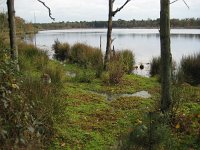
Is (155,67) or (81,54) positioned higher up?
(81,54)

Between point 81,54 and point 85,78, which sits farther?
point 81,54

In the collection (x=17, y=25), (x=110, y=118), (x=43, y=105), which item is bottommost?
(x=110, y=118)

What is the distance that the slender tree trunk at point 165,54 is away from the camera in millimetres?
5578

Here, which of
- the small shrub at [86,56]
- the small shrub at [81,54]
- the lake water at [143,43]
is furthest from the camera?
the lake water at [143,43]

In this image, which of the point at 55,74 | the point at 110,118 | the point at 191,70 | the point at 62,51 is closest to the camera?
the point at 110,118

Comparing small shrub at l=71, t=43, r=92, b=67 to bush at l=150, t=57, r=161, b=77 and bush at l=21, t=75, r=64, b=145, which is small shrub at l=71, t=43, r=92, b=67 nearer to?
bush at l=150, t=57, r=161, b=77

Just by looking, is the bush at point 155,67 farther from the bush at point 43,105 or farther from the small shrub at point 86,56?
the bush at point 43,105

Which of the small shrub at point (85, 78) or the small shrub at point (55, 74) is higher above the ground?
the small shrub at point (55, 74)

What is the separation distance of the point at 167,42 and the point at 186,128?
1384mm

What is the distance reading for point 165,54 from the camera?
18.6ft

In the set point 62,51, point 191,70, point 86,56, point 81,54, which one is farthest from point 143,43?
point 191,70

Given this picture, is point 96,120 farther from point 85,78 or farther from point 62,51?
point 62,51

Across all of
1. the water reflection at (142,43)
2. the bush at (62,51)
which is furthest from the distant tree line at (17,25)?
the bush at (62,51)

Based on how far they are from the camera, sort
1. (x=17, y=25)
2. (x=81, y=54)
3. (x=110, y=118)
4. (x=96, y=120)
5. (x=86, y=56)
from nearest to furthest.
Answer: (x=96, y=120), (x=110, y=118), (x=86, y=56), (x=81, y=54), (x=17, y=25)
